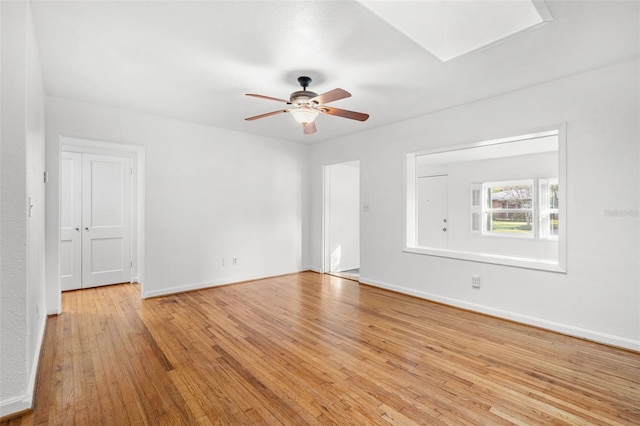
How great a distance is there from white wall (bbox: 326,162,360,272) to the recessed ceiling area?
3677 mm

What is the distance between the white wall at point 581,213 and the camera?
273 cm

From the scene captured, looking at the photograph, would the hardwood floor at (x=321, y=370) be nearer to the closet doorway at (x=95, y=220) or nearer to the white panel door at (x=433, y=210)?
the closet doorway at (x=95, y=220)

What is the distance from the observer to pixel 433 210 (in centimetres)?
Result: 712

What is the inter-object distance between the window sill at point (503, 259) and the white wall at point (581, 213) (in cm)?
6

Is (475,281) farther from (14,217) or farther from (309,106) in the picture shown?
(14,217)

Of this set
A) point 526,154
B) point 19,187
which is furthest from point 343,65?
point 526,154

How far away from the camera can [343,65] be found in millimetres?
2742

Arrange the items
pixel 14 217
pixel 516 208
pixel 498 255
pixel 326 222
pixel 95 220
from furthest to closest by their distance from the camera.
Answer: pixel 326 222, pixel 516 208, pixel 95 220, pixel 498 255, pixel 14 217

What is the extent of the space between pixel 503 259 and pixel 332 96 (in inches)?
105

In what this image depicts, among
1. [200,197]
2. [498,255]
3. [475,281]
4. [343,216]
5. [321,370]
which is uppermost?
[200,197]

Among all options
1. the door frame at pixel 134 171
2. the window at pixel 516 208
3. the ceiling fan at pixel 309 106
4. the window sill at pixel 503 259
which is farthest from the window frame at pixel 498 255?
the door frame at pixel 134 171

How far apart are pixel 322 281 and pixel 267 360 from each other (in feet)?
9.18

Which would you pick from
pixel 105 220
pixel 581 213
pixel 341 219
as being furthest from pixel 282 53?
pixel 105 220

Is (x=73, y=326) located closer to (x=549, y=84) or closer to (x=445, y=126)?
(x=445, y=126)
